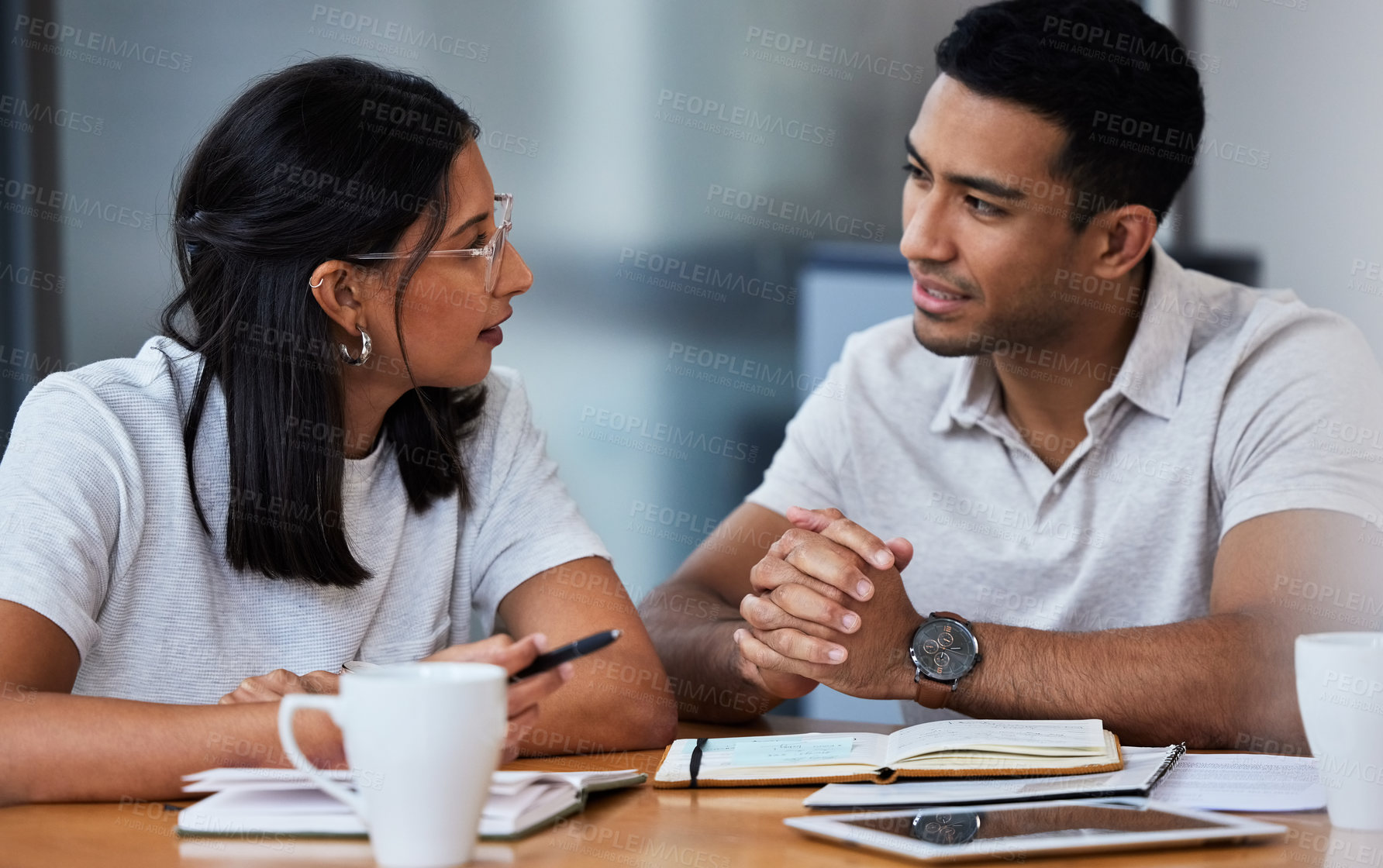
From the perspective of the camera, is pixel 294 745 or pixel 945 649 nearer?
pixel 294 745

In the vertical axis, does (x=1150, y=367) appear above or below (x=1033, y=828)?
above

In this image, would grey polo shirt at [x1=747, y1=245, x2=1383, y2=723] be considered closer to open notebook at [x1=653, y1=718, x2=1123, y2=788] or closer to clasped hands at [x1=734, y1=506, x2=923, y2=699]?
clasped hands at [x1=734, y1=506, x2=923, y2=699]

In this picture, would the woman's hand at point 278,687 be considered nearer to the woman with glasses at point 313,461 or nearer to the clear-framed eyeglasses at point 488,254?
the woman with glasses at point 313,461

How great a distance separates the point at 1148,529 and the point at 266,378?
1.22 meters

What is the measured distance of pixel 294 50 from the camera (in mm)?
2674

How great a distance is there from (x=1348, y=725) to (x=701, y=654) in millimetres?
862

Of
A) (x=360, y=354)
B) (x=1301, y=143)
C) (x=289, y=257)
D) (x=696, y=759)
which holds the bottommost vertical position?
(x=696, y=759)

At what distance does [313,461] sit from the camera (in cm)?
141

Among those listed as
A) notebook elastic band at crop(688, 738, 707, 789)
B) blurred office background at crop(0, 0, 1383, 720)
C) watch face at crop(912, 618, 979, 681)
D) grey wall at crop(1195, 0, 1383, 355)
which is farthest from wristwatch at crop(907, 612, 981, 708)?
blurred office background at crop(0, 0, 1383, 720)

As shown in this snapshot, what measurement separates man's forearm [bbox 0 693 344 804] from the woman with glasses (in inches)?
3.4

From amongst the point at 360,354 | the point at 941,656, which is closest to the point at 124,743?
the point at 360,354

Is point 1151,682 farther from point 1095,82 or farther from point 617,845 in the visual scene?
point 1095,82

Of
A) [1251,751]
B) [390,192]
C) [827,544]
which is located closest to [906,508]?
[827,544]

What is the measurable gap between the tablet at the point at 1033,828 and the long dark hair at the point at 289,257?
746 mm
